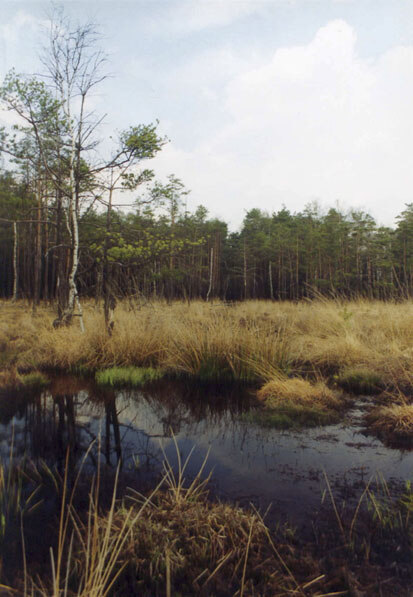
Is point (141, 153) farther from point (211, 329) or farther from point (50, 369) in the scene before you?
point (50, 369)

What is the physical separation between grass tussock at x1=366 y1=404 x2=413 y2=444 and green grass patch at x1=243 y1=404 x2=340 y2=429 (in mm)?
443

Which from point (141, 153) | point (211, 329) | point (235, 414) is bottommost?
point (235, 414)

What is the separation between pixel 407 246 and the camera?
112 feet

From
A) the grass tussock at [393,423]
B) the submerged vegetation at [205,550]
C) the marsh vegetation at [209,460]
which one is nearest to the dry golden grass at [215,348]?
the marsh vegetation at [209,460]

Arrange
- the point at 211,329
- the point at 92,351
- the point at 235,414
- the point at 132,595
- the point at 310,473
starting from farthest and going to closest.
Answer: the point at 92,351
the point at 211,329
the point at 235,414
the point at 310,473
the point at 132,595

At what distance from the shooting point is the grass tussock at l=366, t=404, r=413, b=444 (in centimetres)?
379

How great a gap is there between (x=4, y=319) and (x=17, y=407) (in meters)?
9.85

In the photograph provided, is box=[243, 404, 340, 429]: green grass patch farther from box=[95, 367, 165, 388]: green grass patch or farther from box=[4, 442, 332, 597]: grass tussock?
box=[95, 367, 165, 388]: green grass patch

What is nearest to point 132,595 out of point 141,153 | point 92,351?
point 92,351

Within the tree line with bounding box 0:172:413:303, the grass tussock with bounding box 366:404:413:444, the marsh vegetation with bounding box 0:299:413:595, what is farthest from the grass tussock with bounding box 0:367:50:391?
the tree line with bounding box 0:172:413:303

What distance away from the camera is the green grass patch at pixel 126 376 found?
19.7ft

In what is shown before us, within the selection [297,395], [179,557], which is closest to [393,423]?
[297,395]

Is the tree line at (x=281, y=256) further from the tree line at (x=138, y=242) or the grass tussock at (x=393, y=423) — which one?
the grass tussock at (x=393, y=423)

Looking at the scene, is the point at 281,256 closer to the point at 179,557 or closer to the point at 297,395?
the point at 297,395
